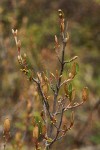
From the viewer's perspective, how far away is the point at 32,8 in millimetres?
9133

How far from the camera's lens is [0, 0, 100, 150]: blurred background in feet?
17.8

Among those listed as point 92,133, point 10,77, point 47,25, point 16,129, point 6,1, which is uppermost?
point 6,1

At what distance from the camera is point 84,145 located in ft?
18.5

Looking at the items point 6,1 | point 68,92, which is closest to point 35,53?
point 6,1

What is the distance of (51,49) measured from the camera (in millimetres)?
7660

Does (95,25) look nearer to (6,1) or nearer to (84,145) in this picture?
(6,1)

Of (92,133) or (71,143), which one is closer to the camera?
(71,143)

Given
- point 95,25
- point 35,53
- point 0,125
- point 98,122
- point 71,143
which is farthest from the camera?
point 95,25

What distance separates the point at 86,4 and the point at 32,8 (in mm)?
1336

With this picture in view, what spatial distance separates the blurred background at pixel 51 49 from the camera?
17.8 feet

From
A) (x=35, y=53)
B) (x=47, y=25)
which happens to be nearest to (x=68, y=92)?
(x=35, y=53)

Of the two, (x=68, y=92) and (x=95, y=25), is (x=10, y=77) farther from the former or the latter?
(x=68, y=92)

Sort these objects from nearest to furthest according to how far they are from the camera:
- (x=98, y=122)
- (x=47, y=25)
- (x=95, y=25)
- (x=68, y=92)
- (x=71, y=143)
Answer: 1. (x=68, y=92)
2. (x=71, y=143)
3. (x=98, y=122)
4. (x=47, y=25)
5. (x=95, y=25)

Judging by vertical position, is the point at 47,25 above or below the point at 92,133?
above
